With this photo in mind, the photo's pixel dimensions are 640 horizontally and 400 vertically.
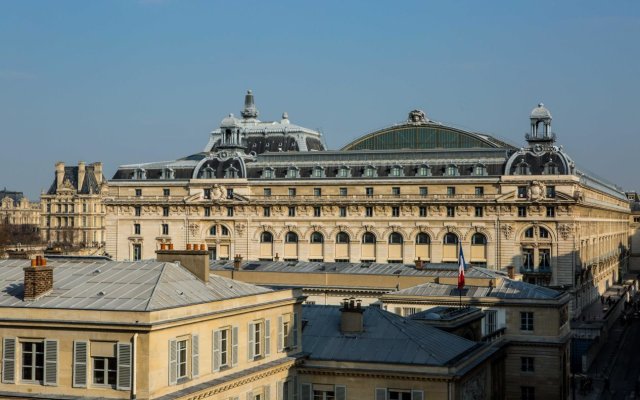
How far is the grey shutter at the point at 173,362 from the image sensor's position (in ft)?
114

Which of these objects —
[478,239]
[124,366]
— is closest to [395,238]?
[478,239]

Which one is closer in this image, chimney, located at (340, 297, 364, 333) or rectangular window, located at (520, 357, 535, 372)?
chimney, located at (340, 297, 364, 333)

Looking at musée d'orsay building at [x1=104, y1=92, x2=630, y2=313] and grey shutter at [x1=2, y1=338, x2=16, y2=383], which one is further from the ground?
musée d'orsay building at [x1=104, y1=92, x2=630, y2=313]

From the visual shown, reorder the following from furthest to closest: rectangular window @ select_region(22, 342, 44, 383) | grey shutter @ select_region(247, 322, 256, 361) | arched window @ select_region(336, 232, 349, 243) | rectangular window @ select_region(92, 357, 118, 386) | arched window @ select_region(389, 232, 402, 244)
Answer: arched window @ select_region(336, 232, 349, 243), arched window @ select_region(389, 232, 402, 244), grey shutter @ select_region(247, 322, 256, 361), rectangular window @ select_region(22, 342, 44, 383), rectangular window @ select_region(92, 357, 118, 386)

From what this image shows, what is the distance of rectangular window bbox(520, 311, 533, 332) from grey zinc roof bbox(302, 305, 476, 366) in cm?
1764

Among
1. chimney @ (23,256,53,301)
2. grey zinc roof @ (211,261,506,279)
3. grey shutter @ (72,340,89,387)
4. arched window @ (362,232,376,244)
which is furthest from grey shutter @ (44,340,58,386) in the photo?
arched window @ (362,232,376,244)

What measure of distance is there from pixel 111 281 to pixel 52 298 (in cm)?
250

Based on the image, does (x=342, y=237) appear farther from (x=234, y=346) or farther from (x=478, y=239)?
(x=234, y=346)

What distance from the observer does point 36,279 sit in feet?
121

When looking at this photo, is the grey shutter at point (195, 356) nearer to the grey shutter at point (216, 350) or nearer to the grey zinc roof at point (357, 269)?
the grey shutter at point (216, 350)

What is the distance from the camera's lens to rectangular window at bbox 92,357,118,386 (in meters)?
33.8

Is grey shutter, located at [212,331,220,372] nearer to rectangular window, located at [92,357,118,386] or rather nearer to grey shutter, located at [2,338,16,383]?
rectangular window, located at [92,357,118,386]

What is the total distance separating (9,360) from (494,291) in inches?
1653

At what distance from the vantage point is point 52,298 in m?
36.9
